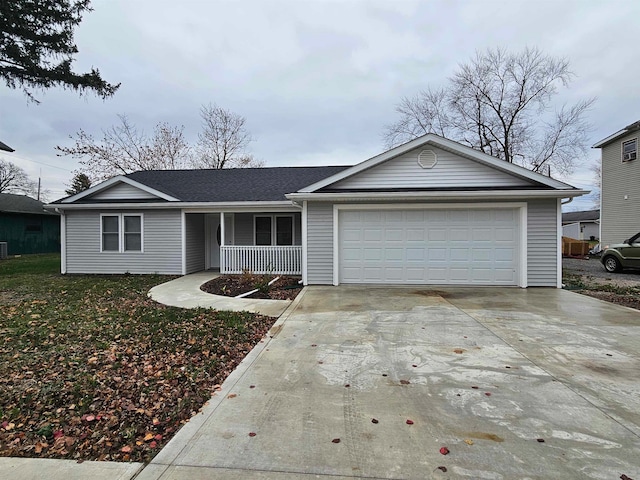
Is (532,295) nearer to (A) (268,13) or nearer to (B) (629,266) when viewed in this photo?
(B) (629,266)

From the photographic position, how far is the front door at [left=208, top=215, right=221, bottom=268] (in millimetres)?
13820

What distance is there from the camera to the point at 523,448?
2.41 metres

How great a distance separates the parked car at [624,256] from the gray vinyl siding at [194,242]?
1558 cm

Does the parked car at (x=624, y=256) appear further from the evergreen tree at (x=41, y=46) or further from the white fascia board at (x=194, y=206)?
the evergreen tree at (x=41, y=46)

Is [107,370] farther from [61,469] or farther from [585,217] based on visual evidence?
[585,217]

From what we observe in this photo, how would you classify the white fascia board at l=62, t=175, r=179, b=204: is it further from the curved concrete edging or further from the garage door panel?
the curved concrete edging

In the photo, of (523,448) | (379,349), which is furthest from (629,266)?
(523,448)

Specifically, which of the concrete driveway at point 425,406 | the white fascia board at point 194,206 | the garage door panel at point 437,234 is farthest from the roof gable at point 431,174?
the concrete driveway at point 425,406

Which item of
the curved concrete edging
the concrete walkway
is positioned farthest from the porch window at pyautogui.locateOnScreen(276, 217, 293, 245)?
the curved concrete edging

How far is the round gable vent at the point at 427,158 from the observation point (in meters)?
9.48

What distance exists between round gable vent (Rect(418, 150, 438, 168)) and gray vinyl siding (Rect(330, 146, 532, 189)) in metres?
0.08

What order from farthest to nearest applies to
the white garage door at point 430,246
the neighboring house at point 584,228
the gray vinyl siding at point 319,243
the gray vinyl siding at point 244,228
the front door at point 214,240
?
the neighboring house at point 584,228 < the front door at point 214,240 < the gray vinyl siding at point 244,228 < the gray vinyl siding at point 319,243 < the white garage door at point 430,246

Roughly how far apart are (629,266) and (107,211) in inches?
737

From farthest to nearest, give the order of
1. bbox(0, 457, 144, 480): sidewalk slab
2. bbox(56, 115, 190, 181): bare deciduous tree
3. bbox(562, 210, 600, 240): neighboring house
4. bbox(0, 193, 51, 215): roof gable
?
bbox(562, 210, 600, 240): neighboring house, bbox(56, 115, 190, 181): bare deciduous tree, bbox(0, 193, 51, 215): roof gable, bbox(0, 457, 144, 480): sidewalk slab
